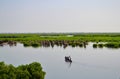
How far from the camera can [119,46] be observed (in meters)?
35.6

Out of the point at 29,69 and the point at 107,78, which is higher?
the point at 29,69

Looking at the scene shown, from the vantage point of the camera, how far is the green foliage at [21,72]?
11875mm

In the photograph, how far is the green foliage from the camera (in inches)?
468

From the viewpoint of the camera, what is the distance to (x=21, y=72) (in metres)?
12.2

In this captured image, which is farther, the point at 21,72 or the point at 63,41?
the point at 63,41

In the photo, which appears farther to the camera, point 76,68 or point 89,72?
point 76,68

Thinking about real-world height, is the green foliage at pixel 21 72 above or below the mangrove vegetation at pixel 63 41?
above

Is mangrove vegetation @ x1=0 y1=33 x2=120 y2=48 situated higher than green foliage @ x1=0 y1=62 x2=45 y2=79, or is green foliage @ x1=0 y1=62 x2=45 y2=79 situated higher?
green foliage @ x1=0 y1=62 x2=45 y2=79

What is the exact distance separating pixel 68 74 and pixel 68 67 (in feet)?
9.81

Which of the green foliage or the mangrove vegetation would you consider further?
the mangrove vegetation

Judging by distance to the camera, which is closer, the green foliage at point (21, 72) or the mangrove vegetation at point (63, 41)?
the green foliage at point (21, 72)

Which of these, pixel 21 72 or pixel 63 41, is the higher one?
pixel 21 72

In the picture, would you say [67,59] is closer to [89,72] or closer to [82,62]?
[82,62]

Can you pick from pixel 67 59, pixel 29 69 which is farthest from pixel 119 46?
pixel 29 69
